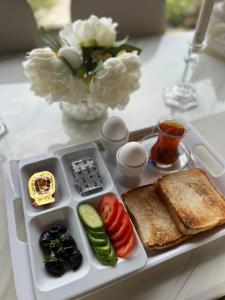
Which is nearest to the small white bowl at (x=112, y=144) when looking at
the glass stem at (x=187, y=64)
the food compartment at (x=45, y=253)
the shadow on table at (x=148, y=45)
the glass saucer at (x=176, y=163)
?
the glass saucer at (x=176, y=163)

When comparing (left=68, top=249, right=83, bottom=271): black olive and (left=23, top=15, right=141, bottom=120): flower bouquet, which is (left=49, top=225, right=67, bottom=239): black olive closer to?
(left=68, top=249, right=83, bottom=271): black olive

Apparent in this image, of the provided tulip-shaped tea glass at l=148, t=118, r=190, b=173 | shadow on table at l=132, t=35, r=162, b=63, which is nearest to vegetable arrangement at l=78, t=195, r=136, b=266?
tulip-shaped tea glass at l=148, t=118, r=190, b=173

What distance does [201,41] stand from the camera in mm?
948

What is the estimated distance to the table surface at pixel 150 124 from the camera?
60 centimetres

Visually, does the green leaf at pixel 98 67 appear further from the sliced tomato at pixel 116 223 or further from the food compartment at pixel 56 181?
the sliced tomato at pixel 116 223

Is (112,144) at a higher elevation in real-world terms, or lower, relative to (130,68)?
lower

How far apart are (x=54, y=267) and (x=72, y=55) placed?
0.53 meters

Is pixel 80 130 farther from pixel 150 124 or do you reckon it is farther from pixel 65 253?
pixel 65 253

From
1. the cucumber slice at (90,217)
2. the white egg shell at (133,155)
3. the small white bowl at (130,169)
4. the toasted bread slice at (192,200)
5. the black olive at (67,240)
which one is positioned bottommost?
the black olive at (67,240)

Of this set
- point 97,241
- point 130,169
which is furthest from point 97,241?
point 130,169

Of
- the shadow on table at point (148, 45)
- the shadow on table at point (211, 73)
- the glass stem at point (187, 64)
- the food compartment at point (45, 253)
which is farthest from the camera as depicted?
the shadow on table at point (148, 45)

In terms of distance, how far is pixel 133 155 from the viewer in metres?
0.72

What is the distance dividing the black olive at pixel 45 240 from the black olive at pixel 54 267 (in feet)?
0.12

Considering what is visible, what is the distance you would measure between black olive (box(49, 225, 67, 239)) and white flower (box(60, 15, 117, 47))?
50cm
